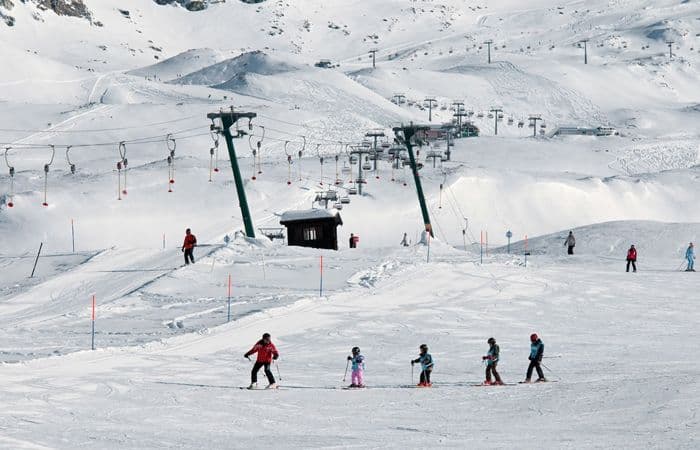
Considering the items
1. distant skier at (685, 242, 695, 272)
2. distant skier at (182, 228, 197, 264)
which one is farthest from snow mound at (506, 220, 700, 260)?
distant skier at (182, 228, 197, 264)

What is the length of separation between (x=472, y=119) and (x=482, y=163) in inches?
2157

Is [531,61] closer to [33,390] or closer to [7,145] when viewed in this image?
[7,145]

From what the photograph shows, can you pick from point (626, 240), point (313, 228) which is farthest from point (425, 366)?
point (626, 240)

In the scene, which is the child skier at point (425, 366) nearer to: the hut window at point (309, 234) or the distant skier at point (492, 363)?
the distant skier at point (492, 363)

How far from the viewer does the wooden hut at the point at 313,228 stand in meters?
59.6

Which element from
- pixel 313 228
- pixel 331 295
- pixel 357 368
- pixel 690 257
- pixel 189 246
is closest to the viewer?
pixel 357 368

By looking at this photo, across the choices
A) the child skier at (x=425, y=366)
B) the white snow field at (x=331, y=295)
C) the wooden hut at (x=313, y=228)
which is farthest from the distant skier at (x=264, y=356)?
the wooden hut at (x=313, y=228)

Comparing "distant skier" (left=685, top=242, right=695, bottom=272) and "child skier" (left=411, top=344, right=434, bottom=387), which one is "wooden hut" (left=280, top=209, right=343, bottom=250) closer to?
"distant skier" (left=685, top=242, right=695, bottom=272)

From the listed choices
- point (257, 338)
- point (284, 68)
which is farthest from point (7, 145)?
point (257, 338)

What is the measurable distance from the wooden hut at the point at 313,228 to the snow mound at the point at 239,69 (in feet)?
295

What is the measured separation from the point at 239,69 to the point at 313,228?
123259 mm

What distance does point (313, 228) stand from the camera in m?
59.9

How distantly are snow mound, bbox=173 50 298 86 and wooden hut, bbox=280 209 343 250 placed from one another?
295 feet

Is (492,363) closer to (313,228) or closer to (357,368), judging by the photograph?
(357,368)
